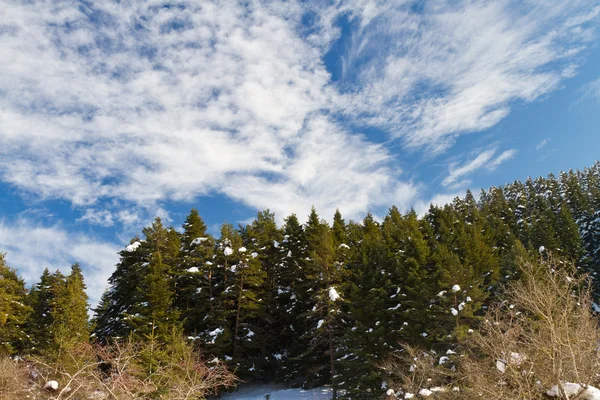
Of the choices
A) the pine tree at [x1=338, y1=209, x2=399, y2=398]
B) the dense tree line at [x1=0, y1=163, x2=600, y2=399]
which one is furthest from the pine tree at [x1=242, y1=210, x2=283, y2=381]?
the pine tree at [x1=338, y1=209, x2=399, y2=398]

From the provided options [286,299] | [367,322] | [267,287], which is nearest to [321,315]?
[367,322]

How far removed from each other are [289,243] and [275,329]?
9.50 metres

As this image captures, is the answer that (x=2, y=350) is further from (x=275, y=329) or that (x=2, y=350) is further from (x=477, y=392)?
(x=477, y=392)

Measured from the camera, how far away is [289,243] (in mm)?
43844

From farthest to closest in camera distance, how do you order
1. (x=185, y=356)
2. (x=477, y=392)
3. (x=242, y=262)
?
(x=242, y=262) < (x=185, y=356) < (x=477, y=392)

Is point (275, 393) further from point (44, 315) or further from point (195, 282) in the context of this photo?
point (44, 315)

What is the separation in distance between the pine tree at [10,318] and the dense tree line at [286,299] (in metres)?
0.12

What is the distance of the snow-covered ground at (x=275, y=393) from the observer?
32531 mm

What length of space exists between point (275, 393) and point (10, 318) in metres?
25.8

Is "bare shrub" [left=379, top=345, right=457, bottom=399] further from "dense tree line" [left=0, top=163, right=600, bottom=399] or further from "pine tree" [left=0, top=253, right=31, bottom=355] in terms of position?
"pine tree" [left=0, top=253, right=31, bottom=355]

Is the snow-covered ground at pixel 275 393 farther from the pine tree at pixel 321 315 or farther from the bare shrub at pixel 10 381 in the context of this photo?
the bare shrub at pixel 10 381

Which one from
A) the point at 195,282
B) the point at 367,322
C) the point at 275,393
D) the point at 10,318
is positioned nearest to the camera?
the point at 367,322

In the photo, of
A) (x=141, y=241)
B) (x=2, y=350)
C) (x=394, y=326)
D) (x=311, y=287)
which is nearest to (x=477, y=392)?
(x=394, y=326)

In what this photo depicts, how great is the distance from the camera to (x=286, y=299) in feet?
134
